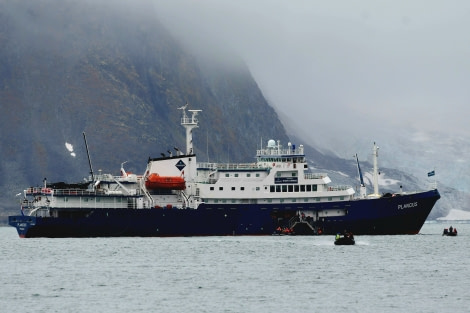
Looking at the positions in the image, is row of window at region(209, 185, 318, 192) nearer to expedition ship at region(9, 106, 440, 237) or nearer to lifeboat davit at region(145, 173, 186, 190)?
expedition ship at region(9, 106, 440, 237)

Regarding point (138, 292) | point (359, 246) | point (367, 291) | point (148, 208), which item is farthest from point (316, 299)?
point (148, 208)

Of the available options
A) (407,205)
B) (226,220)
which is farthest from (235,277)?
(407,205)

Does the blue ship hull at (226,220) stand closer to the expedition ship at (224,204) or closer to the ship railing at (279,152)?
the expedition ship at (224,204)

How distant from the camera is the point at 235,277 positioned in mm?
71312

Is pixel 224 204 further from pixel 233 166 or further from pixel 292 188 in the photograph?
pixel 292 188

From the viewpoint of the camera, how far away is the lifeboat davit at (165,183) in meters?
113

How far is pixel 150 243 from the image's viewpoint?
346 ft

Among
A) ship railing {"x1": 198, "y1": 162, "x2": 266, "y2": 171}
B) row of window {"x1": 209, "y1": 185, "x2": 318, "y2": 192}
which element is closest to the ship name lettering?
row of window {"x1": 209, "y1": 185, "x2": 318, "y2": 192}

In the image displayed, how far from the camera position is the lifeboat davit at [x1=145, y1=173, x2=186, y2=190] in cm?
11275

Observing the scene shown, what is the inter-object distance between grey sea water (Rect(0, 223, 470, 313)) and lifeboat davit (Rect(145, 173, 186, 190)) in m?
8.87

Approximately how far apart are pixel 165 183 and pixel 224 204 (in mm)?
6431

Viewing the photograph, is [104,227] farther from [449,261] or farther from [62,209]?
[449,261]

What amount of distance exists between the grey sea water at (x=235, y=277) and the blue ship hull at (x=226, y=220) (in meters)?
6.14

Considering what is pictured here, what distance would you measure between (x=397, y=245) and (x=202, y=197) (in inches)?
858
